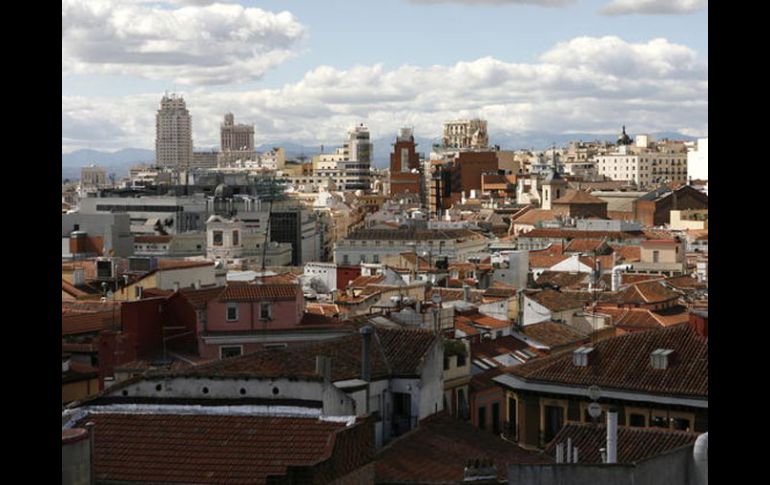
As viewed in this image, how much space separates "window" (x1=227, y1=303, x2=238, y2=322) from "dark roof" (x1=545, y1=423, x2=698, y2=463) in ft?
21.2

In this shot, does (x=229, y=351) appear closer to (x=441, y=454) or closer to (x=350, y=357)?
(x=350, y=357)

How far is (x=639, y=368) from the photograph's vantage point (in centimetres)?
1391

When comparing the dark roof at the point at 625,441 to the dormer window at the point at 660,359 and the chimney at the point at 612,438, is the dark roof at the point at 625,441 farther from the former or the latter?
the dormer window at the point at 660,359

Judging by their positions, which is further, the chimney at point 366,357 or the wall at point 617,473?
the chimney at point 366,357

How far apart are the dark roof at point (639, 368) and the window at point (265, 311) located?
3459mm

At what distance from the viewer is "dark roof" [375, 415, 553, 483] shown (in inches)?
389

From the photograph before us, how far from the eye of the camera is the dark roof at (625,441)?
997cm

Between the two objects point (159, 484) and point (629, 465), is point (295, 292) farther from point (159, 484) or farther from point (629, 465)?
point (629, 465)

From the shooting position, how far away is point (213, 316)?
1688 centimetres

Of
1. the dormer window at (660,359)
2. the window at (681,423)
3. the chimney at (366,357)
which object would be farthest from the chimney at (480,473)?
the dormer window at (660,359)

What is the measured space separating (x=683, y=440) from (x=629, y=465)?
11.9 ft

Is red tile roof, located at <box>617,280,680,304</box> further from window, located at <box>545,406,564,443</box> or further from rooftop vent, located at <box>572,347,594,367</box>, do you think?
window, located at <box>545,406,564,443</box>

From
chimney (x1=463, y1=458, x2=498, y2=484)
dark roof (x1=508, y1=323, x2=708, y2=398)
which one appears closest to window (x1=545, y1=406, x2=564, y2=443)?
dark roof (x1=508, y1=323, x2=708, y2=398)
